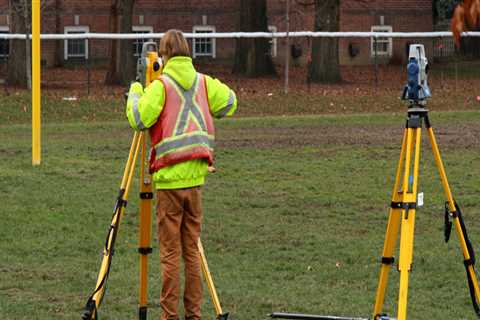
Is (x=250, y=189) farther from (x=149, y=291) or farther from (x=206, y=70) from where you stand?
(x=206, y=70)

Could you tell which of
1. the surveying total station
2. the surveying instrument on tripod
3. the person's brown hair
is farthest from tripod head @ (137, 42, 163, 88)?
the surveying total station

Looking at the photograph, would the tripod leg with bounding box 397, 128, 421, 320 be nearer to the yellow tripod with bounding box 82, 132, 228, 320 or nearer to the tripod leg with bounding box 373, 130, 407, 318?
the tripod leg with bounding box 373, 130, 407, 318

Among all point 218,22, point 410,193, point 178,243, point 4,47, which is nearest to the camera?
point 410,193

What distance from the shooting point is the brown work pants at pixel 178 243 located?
326 inches

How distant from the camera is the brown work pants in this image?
829 centimetres

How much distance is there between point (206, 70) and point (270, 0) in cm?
605

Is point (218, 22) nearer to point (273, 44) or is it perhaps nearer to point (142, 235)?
point (273, 44)

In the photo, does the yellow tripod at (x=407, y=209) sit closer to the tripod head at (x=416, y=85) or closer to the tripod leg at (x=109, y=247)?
the tripod head at (x=416, y=85)

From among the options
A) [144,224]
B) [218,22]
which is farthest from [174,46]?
[218,22]

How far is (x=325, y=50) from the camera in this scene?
130 feet

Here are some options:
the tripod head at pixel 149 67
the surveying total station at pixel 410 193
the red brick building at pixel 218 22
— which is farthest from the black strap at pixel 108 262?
the red brick building at pixel 218 22

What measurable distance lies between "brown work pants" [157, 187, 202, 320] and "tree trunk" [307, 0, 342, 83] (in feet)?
102

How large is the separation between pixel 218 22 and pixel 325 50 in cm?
1067

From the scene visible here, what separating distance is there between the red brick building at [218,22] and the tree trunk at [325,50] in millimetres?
5051
